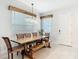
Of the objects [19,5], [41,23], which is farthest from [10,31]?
[41,23]

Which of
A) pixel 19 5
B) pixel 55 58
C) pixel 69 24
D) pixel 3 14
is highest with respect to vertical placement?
pixel 19 5

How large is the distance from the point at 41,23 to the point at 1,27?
3.84 meters

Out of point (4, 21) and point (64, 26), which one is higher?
point (4, 21)

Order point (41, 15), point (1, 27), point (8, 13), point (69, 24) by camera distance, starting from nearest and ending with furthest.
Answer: point (1, 27), point (8, 13), point (69, 24), point (41, 15)

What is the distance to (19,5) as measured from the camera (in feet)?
15.2

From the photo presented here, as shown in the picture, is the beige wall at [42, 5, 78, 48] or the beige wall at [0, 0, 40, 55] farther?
the beige wall at [42, 5, 78, 48]

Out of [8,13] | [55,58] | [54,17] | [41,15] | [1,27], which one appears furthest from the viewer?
[41,15]

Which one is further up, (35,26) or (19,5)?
(19,5)

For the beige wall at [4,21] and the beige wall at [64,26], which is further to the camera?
the beige wall at [64,26]

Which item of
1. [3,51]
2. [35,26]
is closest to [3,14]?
[3,51]

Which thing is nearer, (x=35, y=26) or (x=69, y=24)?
(x=69, y=24)

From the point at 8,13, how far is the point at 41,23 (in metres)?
3.45

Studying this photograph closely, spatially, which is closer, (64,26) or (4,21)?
(4,21)

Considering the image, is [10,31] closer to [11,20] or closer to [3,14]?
[11,20]
